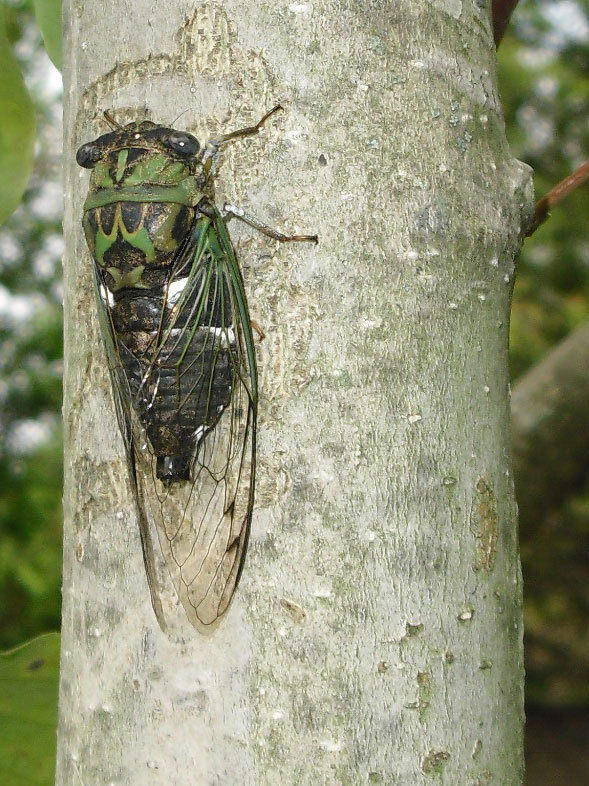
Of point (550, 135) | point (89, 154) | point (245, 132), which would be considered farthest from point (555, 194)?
point (550, 135)

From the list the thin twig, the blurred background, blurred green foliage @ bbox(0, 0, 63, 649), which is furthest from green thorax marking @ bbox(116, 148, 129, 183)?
the blurred background

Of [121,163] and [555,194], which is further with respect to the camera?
[555,194]

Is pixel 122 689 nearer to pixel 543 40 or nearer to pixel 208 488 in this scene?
pixel 208 488

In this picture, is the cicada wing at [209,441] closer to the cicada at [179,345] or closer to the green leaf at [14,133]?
the cicada at [179,345]

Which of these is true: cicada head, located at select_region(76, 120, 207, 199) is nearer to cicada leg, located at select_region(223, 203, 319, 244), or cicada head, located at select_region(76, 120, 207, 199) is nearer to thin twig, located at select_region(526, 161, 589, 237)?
cicada leg, located at select_region(223, 203, 319, 244)

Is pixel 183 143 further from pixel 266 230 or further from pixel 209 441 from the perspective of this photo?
pixel 209 441

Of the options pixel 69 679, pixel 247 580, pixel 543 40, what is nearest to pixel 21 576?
pixel 69 679
